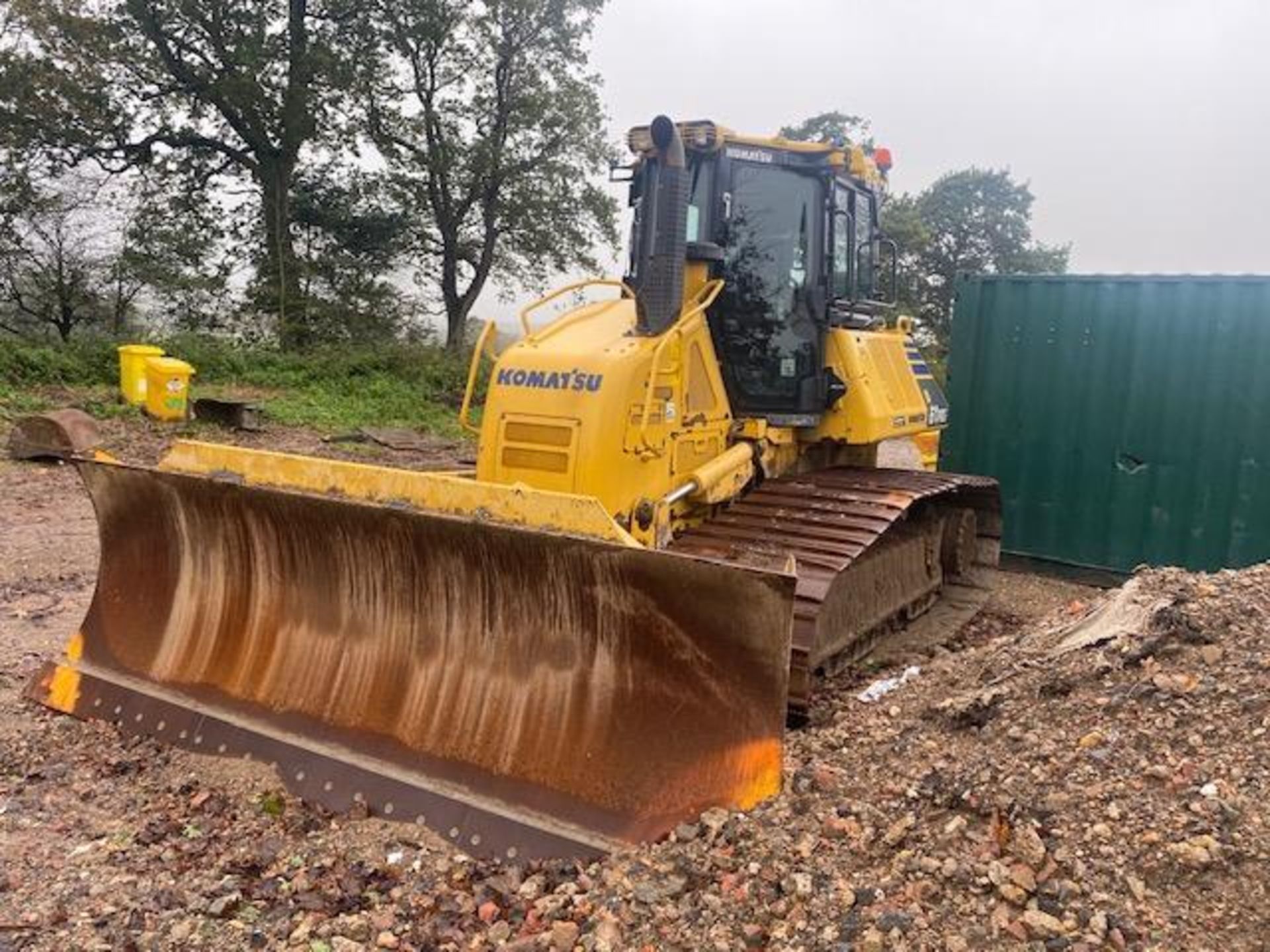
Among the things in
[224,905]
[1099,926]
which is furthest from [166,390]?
[1099,926]

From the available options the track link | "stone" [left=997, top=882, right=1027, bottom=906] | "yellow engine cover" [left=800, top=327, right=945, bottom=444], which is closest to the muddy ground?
"stone" [left=997, top=882, right=1027, bottom=906]

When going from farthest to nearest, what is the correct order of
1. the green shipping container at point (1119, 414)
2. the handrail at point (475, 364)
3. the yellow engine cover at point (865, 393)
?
the green shipping container at point (1119, 414)
the yellow engine cover at point (865, 393)
the handrail at point (475, 364)

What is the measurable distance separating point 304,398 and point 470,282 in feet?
23.4

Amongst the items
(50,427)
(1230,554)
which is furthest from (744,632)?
(50,427)

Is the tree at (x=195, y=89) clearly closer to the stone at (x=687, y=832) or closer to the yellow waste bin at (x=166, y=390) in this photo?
the yellow waste bin at (x=166, y=390)

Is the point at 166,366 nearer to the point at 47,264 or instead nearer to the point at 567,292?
the point at 47,264

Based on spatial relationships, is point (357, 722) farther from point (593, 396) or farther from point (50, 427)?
point (50, 427)

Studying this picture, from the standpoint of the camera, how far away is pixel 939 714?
391 centimetres

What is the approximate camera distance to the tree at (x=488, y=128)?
21000mm

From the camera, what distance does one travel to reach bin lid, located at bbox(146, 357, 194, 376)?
13.4 metres

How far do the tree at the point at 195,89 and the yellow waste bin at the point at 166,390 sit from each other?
21.4 ft

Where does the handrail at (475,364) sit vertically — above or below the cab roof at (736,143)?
below

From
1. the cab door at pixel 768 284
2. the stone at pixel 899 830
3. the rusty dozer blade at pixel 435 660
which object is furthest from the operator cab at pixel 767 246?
the stone at pixel 899 830

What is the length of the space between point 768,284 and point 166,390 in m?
10.1
